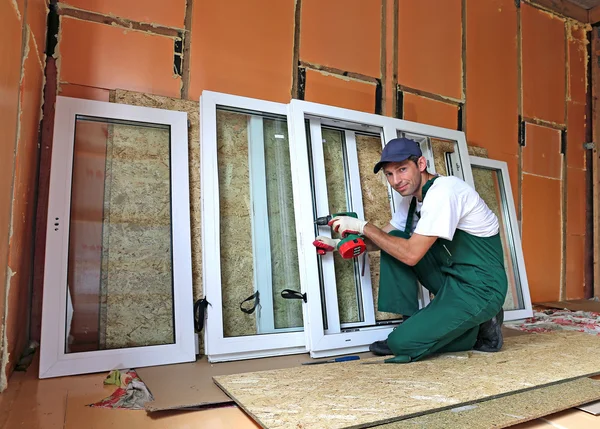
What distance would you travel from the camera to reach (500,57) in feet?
13.0

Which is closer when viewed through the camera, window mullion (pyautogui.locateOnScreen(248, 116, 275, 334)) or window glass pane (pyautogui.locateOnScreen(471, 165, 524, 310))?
window mullion (pyautogui.locateOnScreen(248, 116, 275, 334))

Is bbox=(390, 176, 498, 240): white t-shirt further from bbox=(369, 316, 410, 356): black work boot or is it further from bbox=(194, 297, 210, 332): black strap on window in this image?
bbox=(194, 297, 210, 332): black strap on window

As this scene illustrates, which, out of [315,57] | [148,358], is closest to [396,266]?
[148,358]

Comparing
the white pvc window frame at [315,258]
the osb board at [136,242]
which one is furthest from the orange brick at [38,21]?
the white pvc window frame at [315,258]

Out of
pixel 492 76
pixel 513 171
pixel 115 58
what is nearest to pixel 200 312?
pixel 115 58

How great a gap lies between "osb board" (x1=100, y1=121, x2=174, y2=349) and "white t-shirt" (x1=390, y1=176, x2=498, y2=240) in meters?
1.30

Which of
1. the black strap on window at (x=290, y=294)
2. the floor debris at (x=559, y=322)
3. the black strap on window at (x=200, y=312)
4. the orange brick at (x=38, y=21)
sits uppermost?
the orange brick at (x=38, y=21)

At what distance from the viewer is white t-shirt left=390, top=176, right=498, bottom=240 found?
2.00 metres

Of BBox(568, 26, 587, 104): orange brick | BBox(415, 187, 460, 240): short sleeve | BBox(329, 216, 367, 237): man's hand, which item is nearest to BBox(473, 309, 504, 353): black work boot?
BBox(415, 187, 460, 240): short sleeve

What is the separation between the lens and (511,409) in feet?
4.84

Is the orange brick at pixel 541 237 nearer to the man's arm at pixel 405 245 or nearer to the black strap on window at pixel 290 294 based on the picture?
the man's arm at pixel 405 245

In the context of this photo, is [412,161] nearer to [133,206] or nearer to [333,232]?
[333,232]

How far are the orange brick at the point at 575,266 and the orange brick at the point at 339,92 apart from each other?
2.63 metres

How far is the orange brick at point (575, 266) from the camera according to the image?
4219 mm
